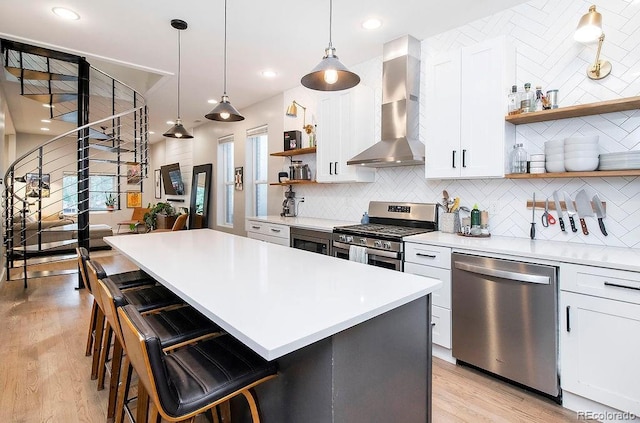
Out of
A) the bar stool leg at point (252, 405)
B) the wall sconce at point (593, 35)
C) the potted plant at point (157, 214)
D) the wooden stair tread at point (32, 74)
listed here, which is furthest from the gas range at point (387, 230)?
the potted plant at point (157, 214)

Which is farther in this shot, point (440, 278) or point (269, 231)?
point (269, 231)

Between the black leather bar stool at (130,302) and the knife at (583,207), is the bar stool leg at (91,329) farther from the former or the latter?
the knife at (583,207)

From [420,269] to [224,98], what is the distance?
2.12 metres

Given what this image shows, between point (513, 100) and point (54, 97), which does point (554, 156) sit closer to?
point (513, 100)

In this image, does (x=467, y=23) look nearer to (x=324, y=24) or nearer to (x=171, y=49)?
(x=324, y=24)

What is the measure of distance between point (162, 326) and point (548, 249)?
237cm

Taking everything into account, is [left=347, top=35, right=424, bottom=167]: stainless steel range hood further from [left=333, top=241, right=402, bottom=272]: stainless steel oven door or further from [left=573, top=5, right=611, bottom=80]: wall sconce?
[left=573, top=5, right=611, bottom=80]: wall sconce

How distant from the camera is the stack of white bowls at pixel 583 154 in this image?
2188mm

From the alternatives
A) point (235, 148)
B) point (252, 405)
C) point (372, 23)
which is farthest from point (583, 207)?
point (235, 148)

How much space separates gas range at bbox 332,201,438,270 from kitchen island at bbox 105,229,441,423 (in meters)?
1.09

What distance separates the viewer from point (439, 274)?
2.56 metres

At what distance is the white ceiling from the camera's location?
9.09 feet

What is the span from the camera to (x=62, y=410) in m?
1.99

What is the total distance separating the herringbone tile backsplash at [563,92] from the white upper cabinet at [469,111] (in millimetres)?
211
